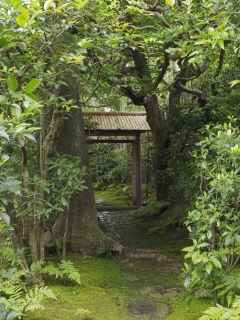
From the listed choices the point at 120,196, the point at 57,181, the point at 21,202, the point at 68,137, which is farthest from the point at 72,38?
the point at 120,196

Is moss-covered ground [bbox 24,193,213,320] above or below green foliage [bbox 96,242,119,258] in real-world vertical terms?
below

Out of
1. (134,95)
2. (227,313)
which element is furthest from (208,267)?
(134,95)

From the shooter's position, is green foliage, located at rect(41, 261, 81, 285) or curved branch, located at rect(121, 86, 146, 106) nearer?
green foliage, located at rect(41, 261, 81, 285)

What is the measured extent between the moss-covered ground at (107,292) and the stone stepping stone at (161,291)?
110 millimetres

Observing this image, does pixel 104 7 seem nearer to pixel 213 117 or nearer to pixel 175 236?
pixel 213 117

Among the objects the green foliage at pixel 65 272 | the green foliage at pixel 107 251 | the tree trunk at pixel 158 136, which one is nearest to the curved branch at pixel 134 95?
the tree trunk at pixel 158 136

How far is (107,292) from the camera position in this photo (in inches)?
171

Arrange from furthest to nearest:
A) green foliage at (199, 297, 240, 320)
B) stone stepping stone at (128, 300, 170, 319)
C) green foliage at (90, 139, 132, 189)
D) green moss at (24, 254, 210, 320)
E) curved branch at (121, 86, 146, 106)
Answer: green foliage at (90, 139, 132, 189)
curved branch at (121, 86, 146, 106)
stone stepping stone at (128, 300, 170, 319)
green moss at (24, 254, 210, 320)
green foliage at (199, 297, 240, 320)

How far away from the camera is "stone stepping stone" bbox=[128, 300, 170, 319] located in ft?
12.1

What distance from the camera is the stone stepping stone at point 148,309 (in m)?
3.70

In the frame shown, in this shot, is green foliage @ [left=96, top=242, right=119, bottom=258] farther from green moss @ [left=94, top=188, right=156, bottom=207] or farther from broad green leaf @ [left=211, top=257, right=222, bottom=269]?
green moss @ [left=94, top=188, right=156, bottom=207]

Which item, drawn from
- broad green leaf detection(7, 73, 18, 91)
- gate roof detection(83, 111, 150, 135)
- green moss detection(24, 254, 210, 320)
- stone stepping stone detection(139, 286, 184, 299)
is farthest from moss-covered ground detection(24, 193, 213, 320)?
gate roof detection(83, 111, 150, 135)

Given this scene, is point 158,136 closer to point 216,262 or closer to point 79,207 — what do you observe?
point 79,207

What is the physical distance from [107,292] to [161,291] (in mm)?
702
